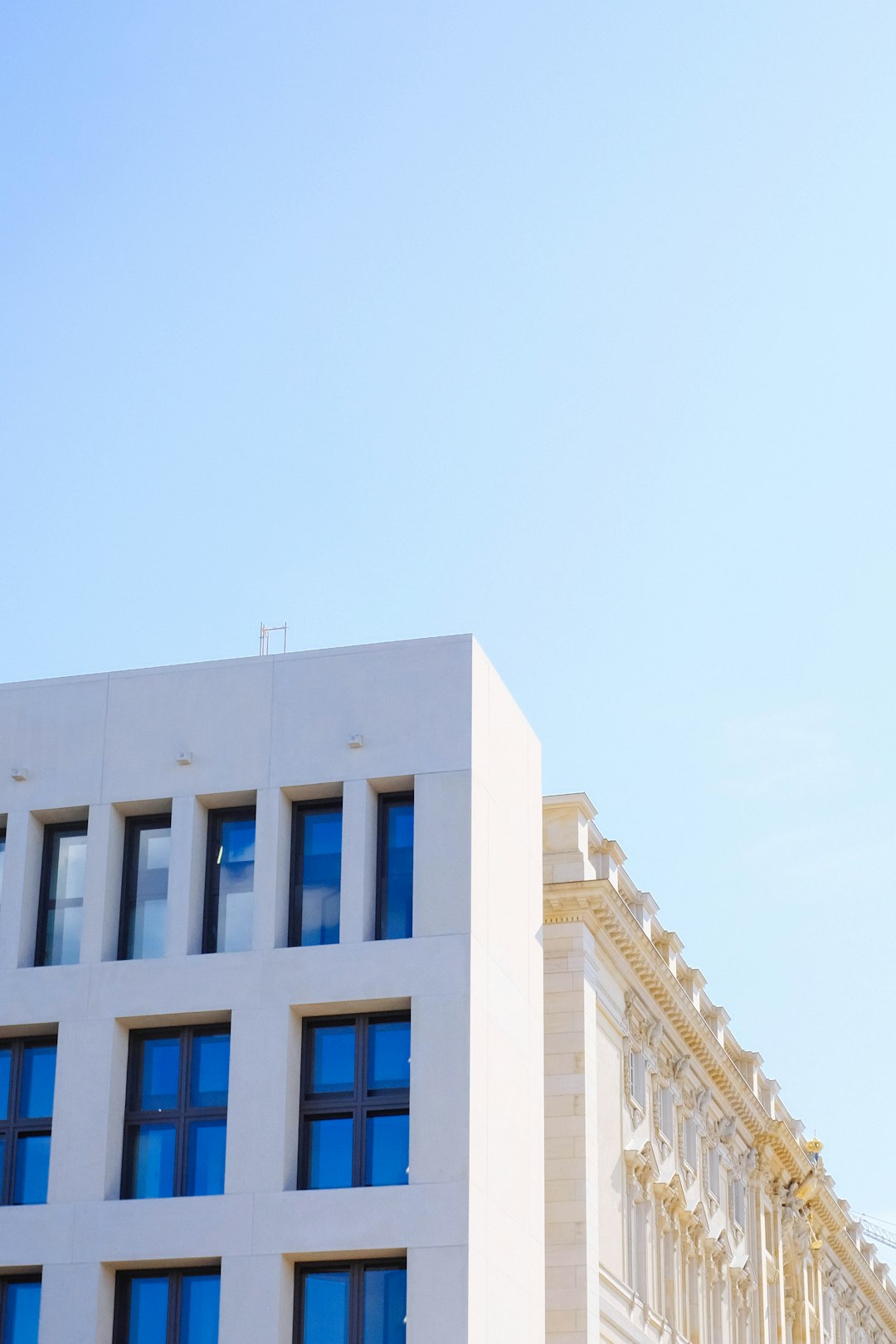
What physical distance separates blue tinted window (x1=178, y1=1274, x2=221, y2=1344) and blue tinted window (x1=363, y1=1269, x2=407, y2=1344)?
2577mm

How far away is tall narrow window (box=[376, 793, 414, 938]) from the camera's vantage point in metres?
36.7

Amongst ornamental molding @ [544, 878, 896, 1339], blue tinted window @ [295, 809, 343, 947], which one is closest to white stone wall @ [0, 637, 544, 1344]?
blue tinted window @ [295, 809, 343, 947]

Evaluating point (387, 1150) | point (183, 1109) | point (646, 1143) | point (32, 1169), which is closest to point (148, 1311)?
point (32, 1169)

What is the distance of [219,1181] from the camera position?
115ft

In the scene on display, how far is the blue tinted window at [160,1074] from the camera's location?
3628 centimetres

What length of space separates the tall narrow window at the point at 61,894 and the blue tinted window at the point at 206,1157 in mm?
4097

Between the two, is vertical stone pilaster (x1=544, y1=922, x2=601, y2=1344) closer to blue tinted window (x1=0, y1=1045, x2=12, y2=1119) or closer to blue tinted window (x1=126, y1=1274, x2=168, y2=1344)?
blue tinted window (x1=126, y1=1274, x2=168, y2=1344)

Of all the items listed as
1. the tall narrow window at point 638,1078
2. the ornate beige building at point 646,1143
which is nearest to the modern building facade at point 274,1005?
the ornate beige building at point 646,1143

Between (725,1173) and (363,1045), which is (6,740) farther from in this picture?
(725,1173)

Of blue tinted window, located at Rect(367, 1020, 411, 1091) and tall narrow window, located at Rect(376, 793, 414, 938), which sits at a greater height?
tall narrow window, located at Rect(376, 793, 414, 938)

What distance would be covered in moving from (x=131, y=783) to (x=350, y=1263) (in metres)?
9.91

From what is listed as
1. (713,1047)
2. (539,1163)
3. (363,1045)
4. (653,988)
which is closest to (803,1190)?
(713,1047)

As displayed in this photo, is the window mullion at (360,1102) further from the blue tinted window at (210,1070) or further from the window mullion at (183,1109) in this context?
the window mullion at (183,1109)

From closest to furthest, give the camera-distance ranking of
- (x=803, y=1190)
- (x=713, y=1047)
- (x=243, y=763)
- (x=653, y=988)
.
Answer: (x=243, y=763), (x=653, y=988), (x=713, y=1047), (x=803, y=1190)
